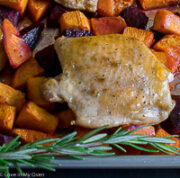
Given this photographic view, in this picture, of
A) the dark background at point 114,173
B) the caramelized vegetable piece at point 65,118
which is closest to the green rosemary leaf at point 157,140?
the dark background at point 114,173

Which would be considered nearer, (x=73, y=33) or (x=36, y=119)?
(x=36, y=119)

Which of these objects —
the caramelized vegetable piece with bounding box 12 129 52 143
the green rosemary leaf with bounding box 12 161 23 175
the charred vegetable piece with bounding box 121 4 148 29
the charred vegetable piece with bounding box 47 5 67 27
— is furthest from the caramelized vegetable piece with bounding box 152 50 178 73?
the green rosemary leaf with bounding box 12 161 23 175

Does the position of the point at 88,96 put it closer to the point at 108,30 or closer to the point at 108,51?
the point at 108,51

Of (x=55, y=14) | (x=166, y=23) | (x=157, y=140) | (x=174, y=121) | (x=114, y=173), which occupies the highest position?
(x=55, y=14)

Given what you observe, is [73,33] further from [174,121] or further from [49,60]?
[174,121]

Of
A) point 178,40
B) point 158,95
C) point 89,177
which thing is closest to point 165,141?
point 158,95

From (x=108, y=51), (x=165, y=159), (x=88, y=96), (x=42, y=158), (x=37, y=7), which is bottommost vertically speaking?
(x=165, y=159)

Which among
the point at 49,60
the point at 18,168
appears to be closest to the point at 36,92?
the point at 49,60
